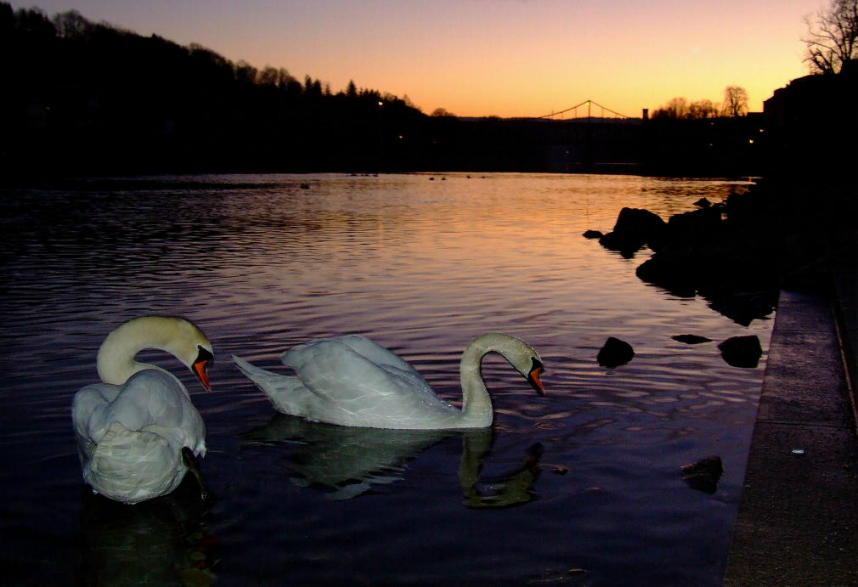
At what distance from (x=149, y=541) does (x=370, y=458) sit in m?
2.13

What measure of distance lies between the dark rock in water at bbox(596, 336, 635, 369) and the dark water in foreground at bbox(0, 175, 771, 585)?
0.44 feet

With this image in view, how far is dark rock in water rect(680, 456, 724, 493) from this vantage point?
6656mm

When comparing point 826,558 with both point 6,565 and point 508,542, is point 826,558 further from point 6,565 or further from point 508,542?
point 6,565

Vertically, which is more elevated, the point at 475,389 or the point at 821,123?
the point at 821,123

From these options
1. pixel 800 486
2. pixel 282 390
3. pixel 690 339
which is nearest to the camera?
pixel 800 486

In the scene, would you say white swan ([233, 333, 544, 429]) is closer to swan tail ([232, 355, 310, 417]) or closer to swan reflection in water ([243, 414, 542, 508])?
swan tail ([232, 355, 310, 417])

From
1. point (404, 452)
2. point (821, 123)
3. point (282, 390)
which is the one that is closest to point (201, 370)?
point (282, 390)

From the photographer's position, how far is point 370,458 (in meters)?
7.54

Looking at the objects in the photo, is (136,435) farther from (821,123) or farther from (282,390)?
(821,123)

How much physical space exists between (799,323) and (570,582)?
281 inches

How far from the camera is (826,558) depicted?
4402mm

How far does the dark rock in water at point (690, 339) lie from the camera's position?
12328 mm

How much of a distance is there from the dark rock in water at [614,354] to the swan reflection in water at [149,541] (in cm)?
561

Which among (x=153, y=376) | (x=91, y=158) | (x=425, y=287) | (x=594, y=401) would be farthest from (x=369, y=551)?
(x=91, y=158)
